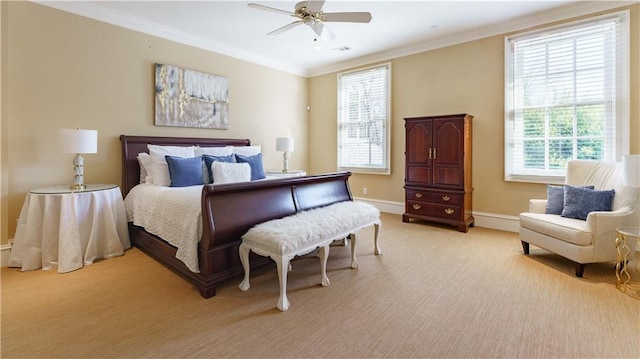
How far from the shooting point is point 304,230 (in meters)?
2.48

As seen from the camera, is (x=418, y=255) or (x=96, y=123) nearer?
(x=418, y=255)

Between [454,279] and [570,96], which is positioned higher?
[570,96]

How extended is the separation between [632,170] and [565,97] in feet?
5.59

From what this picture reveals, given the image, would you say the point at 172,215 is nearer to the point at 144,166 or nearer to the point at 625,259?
the point at 144,166

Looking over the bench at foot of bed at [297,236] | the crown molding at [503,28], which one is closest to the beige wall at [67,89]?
the bench at foot of bed at [297,236]

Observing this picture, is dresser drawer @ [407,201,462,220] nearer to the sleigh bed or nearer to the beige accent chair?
the beige accent chair

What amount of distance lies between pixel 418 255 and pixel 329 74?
170 inches

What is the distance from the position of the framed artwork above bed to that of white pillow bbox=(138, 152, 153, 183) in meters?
0.59

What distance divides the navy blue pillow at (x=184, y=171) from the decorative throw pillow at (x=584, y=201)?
420cm

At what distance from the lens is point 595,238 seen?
273 centimetres

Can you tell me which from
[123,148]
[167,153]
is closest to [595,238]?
[167,153]

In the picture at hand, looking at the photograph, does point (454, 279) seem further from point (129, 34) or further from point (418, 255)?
point (129, 34)

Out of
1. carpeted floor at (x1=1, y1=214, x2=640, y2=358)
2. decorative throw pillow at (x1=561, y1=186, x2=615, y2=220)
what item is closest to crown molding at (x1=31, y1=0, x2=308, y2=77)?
carpeted floor at (x1=1, y1=214, x2=640, y2=358)

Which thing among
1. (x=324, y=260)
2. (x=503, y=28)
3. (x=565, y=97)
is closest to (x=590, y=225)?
(x=565, y=97)
